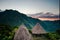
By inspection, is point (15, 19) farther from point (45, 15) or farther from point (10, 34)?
point (45, 15)

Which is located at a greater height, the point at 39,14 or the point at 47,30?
the point at 39,14

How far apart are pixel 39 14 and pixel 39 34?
0.29 meters

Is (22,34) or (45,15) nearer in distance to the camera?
(22,34)

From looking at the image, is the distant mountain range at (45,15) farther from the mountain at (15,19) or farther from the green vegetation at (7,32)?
the green vegetation at (7,32)

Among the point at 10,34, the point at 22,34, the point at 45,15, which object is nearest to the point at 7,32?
the point at 10,34

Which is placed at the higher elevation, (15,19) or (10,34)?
(15,19)

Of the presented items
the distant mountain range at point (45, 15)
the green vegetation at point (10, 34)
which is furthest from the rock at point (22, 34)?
the distant mountain range at point (45, 15)

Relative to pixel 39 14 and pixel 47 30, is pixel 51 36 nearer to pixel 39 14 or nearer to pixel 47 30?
pixel 47 30

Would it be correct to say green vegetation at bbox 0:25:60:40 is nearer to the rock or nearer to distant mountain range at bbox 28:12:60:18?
the rock

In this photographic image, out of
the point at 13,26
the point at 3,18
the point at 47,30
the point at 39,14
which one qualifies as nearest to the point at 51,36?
the point at 47,30

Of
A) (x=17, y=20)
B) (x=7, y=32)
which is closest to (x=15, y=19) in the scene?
(x=17, y=20)

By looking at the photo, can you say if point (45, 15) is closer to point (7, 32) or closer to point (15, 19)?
point (15, 19)

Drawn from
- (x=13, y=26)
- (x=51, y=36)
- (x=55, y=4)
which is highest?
(x=55, y=4)

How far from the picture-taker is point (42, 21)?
2.65 meters
